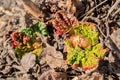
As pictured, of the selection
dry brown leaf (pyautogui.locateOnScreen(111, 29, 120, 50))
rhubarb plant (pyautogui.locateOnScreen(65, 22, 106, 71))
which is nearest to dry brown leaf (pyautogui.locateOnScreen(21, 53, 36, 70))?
rhubarb plant (pyautogui.locateOnScreen(65, 22, 106, 71))

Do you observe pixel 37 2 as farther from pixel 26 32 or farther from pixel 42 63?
pixel 42 63

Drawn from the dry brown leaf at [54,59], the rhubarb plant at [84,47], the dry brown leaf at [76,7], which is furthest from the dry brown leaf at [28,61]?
the dry brown leaf at [76,7]

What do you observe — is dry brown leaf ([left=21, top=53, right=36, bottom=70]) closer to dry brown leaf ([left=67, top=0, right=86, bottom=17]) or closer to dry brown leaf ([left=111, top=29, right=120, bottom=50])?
dry brown leaf ([left=67, top=0, right=86, bottom=17])

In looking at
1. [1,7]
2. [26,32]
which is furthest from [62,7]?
[1,7]

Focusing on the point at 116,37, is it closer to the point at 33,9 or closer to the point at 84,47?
the point at 84,47

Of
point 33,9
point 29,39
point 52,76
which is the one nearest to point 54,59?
point 52,76

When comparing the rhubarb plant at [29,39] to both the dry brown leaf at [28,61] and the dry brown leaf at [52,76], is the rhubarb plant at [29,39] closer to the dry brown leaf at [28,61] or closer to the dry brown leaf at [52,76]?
the dry brown leaf at [28,61]
